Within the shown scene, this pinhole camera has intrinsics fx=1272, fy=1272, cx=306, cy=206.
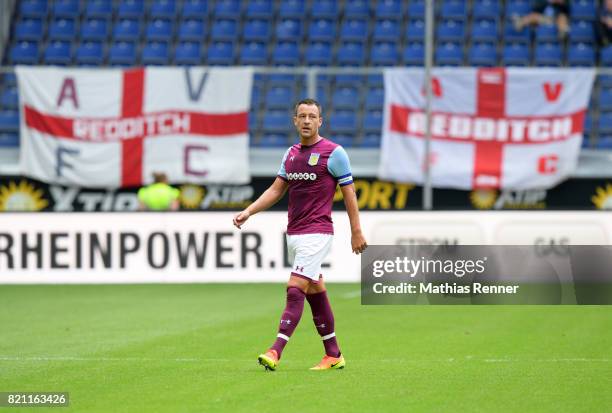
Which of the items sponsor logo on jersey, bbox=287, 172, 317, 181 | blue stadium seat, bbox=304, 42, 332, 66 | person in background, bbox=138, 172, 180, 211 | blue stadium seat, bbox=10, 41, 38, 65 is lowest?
person in background, bbox=138, 172, 180, 211

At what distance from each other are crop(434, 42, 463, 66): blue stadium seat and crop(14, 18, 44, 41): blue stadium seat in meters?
8.63

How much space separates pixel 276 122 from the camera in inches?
979

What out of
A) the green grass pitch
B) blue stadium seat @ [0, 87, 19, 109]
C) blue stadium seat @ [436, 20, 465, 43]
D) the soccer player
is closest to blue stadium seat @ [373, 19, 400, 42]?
blue stadium seat @ [436, 20, 465, 43]

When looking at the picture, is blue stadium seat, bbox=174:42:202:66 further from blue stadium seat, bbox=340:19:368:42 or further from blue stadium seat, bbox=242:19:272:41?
blue stadium seat, bbox=340:19:368:42

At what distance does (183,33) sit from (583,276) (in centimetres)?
1454

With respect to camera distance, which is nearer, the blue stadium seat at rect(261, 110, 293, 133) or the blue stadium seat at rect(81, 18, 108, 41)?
the blue stadium seat at rect(261, 110, 293, 133)

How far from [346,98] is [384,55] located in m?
1.86

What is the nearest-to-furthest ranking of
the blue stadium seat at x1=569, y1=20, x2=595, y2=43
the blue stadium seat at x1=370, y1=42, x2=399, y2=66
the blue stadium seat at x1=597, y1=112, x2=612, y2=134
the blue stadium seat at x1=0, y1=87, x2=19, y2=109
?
the blue stadium seat at x1=597, y1=112, x2=612, y2=134 → the blue stadium seat at x1=0, y1=87, x2=19, y2=109 → the blue stadium seat at x1=370, y1=42, x2=399, y2=66 → the blue stadium seat at x1=569, y1=20, x2=595, y2=43

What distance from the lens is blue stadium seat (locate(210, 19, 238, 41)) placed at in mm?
27359

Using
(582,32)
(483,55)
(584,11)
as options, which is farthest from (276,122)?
(584,11)

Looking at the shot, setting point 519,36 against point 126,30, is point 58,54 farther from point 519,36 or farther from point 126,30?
point 519,36

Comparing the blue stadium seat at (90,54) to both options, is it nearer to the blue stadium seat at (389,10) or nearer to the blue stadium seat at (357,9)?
the blue stadium seat at (357,9)

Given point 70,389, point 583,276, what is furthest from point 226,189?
point 70,389

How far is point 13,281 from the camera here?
1934 centimetres
